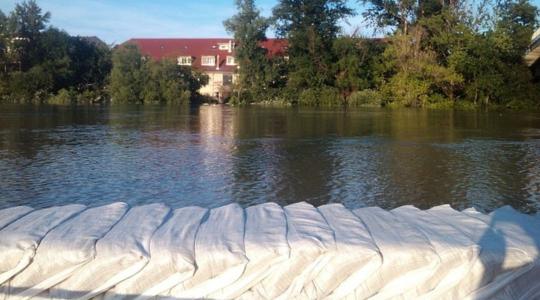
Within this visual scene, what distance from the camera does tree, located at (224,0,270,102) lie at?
2921 inches

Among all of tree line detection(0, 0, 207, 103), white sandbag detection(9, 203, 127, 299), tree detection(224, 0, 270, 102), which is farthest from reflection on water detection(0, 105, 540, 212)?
tree line detection(0, 0, 207, 103)

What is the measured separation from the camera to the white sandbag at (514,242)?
4.09 metres

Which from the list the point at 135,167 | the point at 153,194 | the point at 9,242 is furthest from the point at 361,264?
the point at 135,167

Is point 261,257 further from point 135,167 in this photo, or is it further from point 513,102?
point 513,102

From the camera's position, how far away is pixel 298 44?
7275 centimetres

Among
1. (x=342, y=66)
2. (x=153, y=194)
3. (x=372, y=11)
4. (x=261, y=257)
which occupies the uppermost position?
(x=372, y=11)

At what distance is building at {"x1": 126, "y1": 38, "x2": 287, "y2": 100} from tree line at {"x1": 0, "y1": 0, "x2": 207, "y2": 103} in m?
5.15

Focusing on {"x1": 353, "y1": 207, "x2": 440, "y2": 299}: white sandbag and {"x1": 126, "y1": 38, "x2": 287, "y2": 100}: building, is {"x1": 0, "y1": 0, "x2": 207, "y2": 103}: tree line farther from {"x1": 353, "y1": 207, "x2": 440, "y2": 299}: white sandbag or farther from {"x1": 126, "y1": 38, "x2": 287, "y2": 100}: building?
{"x1": 353, "y1": 207, "x2": 440, "y2": 299}: white sandbag

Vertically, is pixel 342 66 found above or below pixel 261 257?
above

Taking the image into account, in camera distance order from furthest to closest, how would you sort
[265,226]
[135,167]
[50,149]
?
[50,149], [135,167], [265,226]

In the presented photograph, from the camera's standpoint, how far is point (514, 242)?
432 cm

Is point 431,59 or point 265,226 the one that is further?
point 431,59

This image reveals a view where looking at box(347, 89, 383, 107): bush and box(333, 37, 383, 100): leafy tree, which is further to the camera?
box(333, 37, 383, 100): leafy tree

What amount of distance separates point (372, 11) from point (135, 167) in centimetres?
6038
